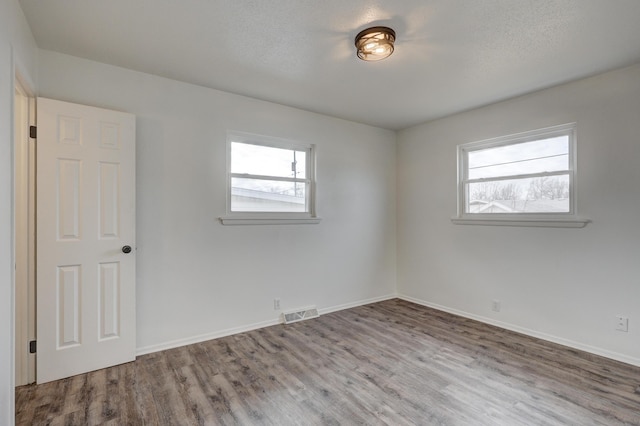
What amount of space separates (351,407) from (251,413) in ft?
2.12

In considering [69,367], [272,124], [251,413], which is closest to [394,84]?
[272,124]

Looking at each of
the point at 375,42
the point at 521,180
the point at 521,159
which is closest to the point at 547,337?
the point at 521,180

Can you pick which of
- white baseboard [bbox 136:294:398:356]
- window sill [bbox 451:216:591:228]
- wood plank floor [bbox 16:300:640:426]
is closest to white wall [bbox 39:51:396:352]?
white baseboard [bbox 136:294:398:356]

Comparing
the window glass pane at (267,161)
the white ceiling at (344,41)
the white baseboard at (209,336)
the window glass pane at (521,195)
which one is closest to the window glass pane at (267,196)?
the window glass pane at (267,161)

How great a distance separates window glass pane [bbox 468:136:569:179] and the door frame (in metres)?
4.36

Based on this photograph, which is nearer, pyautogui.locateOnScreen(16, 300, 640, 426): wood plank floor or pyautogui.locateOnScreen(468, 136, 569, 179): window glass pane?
pyautogui.locateOnScreen(16, 300, 640, 426): wood plank floor

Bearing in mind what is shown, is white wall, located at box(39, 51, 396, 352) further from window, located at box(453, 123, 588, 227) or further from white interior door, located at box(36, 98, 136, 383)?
window, located at box(453, 123, 588, 227)

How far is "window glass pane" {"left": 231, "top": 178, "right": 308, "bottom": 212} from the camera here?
3.36 m

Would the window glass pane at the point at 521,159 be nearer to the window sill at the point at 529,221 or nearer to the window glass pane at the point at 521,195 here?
the window glass pane at the point at 521,195

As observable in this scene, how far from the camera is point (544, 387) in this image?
7.34 feet

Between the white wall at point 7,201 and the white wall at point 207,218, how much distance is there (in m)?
0.81

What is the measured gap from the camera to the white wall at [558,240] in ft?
8.68

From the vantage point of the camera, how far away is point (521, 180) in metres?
3.37

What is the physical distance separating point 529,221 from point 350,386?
2.52 meters
